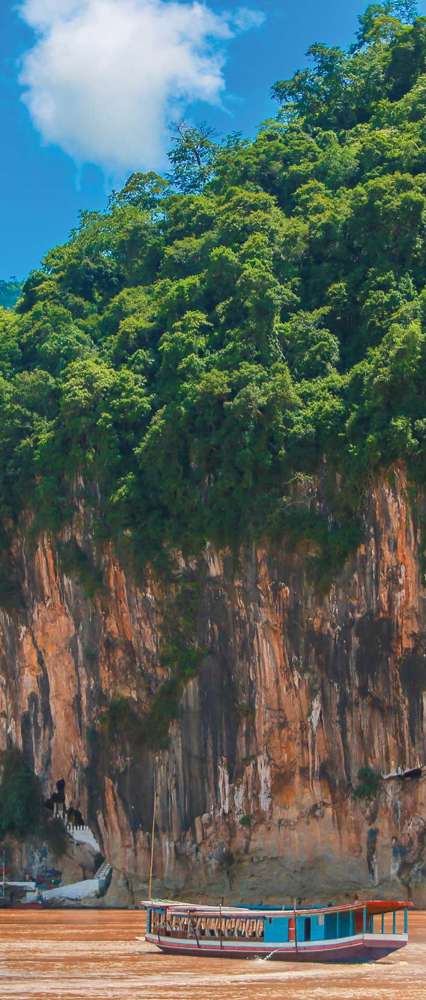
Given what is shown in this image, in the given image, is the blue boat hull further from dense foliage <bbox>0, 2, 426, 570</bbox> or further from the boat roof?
dense foliage <bbox>0, 2, 426, 570</bbox>

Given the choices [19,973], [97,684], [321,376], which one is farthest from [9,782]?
[19,973]

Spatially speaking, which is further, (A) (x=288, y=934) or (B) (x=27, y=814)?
(B) (x=27, y=814)

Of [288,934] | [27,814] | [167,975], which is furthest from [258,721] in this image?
[167,975]

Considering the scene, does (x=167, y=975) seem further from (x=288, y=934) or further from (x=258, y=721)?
(x=258, y=721)

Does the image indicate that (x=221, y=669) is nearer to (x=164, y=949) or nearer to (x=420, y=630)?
(x=420, y=630)

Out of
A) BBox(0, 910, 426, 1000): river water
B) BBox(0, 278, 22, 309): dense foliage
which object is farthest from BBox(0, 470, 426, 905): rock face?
BBox(0, 278, 22, 309): dense foliage

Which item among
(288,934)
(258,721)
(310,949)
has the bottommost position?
(310,949)
